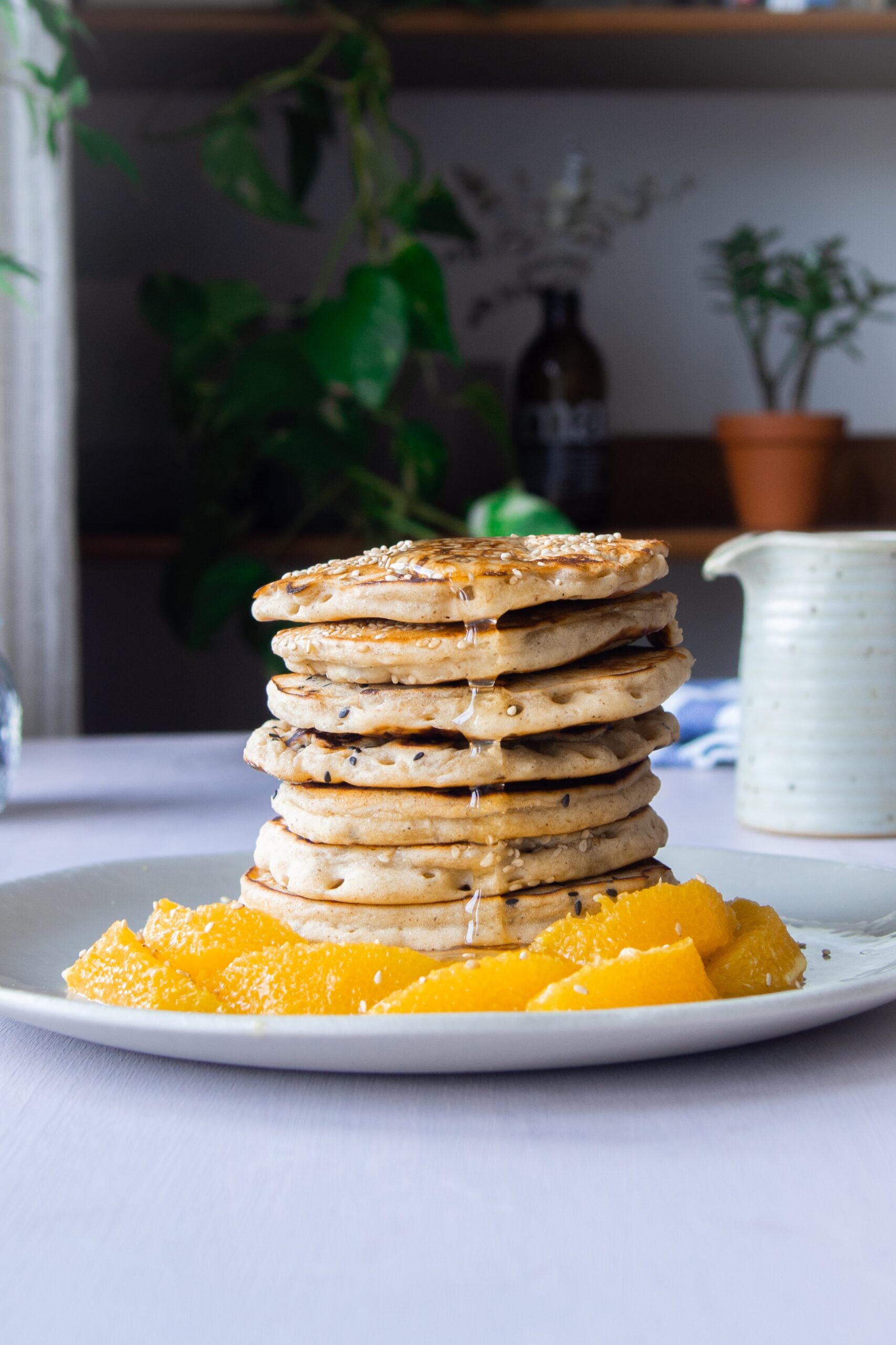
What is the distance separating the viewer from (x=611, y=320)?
2934 mm

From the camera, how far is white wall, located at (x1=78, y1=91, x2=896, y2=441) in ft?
9.31

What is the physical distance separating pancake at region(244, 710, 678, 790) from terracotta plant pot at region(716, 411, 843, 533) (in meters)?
1.88

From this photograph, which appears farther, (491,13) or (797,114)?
(797,114)

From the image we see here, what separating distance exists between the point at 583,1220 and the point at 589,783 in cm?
33

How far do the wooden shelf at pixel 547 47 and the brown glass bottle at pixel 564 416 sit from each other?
425mm

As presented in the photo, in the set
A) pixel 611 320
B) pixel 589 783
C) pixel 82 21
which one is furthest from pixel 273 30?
pixel 589 783

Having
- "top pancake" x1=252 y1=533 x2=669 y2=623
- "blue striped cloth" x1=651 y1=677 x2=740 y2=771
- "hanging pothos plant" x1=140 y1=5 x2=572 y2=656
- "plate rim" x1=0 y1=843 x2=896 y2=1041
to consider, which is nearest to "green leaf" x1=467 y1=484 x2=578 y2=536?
"hanging pothos plant" x1=140 y1=5 x2=572 y2=656

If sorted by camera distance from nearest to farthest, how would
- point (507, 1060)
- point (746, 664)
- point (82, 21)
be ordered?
point (507, 1060)
point (746, 664)
point (82, 21)

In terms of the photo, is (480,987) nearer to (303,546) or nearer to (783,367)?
(303,546)

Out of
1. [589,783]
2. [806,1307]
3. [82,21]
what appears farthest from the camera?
[82,21]

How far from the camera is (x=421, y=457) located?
8.25 ft

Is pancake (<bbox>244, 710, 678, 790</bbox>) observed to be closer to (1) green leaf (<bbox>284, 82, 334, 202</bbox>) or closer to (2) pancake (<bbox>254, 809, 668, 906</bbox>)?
(2) pancake (<bbox>254, 809, 668, 906</bbox>)

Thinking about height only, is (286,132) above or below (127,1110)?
above

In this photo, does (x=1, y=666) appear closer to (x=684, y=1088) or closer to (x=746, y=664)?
(x=746, y=664)
